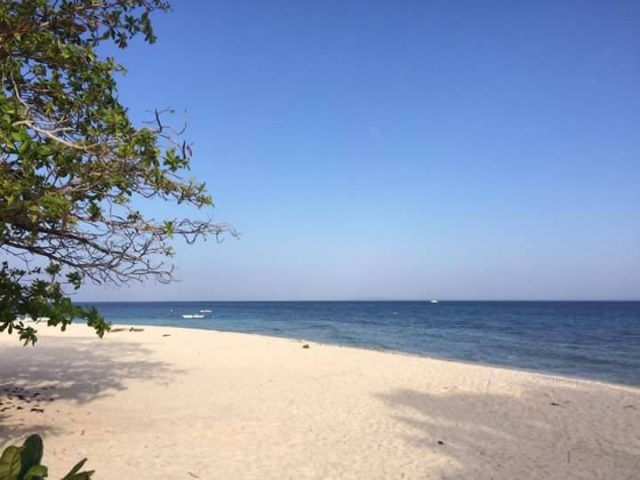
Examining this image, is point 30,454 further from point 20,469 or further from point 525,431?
point 525,431

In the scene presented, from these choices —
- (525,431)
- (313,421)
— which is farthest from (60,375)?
(525,431)

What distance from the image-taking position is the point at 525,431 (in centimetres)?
883

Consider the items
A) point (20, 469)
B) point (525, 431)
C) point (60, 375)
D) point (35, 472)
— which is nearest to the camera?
point (35, 472)

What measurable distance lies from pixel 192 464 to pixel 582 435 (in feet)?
21.9

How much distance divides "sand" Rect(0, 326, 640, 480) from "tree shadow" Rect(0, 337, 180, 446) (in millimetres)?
52

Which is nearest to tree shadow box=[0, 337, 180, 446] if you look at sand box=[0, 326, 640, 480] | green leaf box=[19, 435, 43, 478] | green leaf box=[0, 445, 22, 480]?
sand box=[0, 326, 640, 480]

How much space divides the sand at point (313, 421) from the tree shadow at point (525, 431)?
0.10 feet

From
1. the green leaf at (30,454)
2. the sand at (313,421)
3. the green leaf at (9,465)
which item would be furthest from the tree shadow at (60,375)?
the green leaf at (9,465)

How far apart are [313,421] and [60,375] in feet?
25.5

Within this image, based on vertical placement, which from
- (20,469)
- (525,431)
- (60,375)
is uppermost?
(20,469)

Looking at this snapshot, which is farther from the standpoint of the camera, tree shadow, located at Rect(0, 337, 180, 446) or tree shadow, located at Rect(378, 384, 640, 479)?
tree shadow, located at Rect(0, 337, 180, 446)

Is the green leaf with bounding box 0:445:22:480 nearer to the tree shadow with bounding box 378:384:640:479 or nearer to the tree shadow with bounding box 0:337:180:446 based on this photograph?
the tree shadow with bounding box 378:384:640:479

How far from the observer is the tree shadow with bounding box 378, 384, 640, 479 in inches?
273

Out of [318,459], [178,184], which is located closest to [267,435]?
[318,459]
